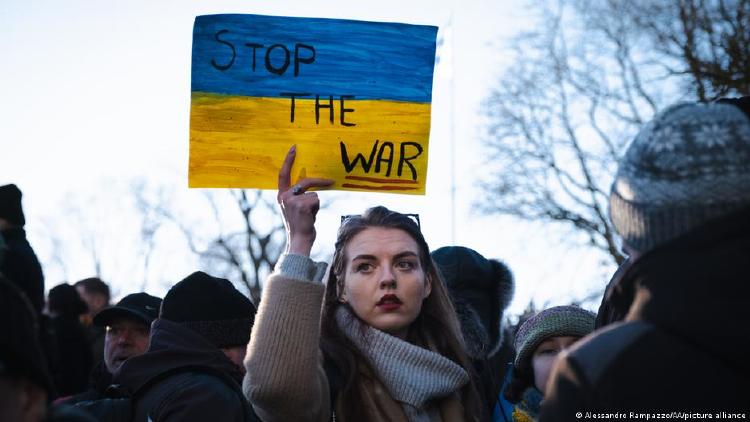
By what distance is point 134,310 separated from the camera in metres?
5.54

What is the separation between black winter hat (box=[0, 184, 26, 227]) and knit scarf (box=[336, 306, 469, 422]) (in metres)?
2.04

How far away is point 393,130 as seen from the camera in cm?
415

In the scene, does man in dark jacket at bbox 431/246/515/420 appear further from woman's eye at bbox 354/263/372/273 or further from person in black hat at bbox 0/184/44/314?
person in black hat at bbox 0/184/44/314

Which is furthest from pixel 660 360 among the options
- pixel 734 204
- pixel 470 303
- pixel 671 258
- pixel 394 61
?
pixel 470 303

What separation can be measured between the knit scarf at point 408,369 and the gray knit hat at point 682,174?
1680mm

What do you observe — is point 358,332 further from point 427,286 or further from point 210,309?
point 210,309

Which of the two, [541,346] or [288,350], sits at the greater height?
[288,350]

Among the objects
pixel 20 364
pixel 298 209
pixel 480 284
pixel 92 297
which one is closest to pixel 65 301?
pixel 92 297

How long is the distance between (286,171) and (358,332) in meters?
0.72

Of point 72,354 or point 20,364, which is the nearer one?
point 20,364

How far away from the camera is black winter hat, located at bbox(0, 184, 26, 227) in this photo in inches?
192

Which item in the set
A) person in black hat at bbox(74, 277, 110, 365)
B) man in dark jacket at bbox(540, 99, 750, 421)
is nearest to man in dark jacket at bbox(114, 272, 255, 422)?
man in dark jacket at bbox(540, 99, 750, 421)

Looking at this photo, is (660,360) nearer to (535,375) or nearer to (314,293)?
(314,293)

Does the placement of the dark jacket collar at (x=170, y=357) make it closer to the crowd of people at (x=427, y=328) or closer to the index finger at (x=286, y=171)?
the crowd of people at (x=427, y=328)
